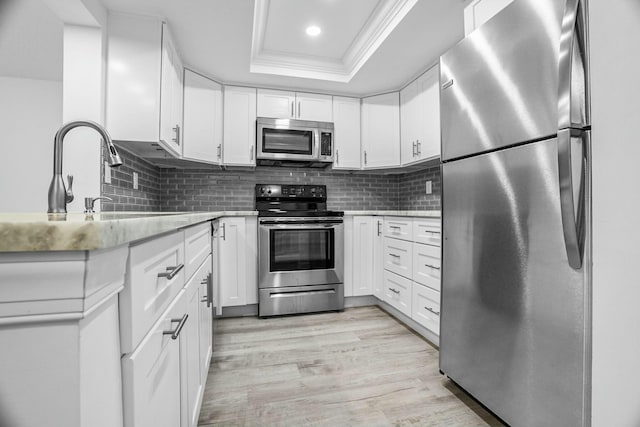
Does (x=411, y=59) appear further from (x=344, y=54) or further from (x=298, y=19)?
(x=298, y=19)

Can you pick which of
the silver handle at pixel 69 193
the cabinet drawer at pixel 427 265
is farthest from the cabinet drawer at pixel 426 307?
the silver handle at pixel 69 193

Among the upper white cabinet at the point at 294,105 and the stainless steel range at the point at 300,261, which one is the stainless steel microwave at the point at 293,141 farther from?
the stainless steel range at the point at 300,261

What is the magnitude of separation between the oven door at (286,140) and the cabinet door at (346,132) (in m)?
0.29

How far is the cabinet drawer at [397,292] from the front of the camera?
2.37 meters

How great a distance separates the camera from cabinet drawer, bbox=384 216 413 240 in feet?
7.80

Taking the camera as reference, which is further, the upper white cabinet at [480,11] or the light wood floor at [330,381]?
the upper white cabinet at [480,11]

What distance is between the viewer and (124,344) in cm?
52

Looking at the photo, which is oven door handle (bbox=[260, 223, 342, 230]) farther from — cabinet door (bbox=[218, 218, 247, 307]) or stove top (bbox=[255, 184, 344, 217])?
stove top (bbox=[255, 184, 344, 217])

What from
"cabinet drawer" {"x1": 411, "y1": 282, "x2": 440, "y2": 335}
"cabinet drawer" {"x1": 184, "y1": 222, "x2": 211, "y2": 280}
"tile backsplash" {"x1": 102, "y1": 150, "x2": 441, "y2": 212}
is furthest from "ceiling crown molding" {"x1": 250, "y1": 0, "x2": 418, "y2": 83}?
"cabinet drawer" {"x1": 411, "y1": 282, "x2": 440, "y2": 335}

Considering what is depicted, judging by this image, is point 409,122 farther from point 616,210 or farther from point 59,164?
point 59,164

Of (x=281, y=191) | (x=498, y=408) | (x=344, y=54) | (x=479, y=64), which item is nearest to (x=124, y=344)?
(x=498, y=408)

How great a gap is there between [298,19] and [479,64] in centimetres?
161

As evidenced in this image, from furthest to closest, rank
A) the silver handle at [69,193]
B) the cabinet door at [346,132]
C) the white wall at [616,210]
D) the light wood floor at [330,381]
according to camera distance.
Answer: the cabinet door at [346,132] → the light wood floor at [330,381] → the silver handle at [69,193] → the white wall at [616,210]

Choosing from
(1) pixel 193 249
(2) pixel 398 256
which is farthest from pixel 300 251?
(1) pixel 193 249
